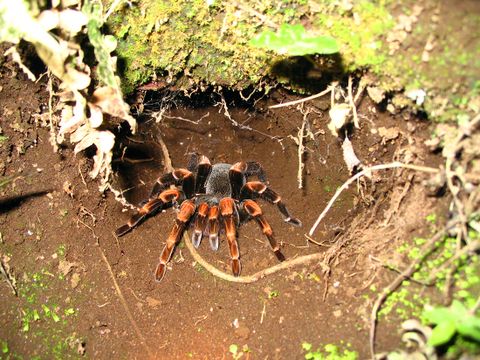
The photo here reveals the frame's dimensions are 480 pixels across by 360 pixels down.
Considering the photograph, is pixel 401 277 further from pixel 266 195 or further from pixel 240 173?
pixel 240 173

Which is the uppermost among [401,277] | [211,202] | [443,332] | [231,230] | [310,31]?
[310,31]

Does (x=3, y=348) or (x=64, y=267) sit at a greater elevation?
(x=64, y=267)

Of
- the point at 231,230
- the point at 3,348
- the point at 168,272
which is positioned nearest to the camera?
the point at 3,348

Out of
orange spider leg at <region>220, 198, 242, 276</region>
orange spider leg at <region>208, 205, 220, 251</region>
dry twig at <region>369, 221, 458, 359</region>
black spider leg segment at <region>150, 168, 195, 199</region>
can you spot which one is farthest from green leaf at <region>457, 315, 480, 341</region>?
black spider leg segment at <region>150, 168, 195, 199</region>

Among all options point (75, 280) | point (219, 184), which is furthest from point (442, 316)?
point (219, 184)

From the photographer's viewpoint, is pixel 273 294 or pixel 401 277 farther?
pixel 273 294

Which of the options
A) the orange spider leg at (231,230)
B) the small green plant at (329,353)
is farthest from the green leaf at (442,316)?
the orange spider leg at (231,230)

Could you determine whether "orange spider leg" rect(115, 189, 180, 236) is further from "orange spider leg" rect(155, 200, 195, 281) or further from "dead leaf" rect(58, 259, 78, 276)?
"dead leaf" rect(58, 259, 78, 276)

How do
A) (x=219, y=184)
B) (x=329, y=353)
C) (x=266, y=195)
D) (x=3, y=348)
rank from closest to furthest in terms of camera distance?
(x=329, y=353) → (x=3, y=348) → (x=266, y=195) → (x=219, y=184)
